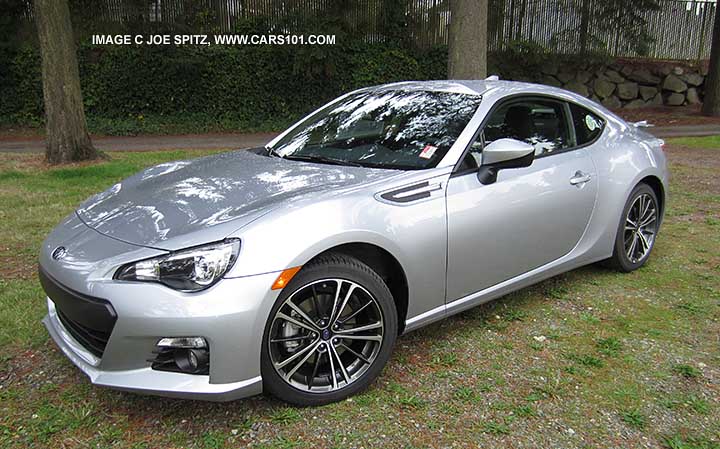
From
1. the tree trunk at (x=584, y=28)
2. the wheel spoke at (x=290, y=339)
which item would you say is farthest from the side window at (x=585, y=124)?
the tree trunk at (x=584, y=28)

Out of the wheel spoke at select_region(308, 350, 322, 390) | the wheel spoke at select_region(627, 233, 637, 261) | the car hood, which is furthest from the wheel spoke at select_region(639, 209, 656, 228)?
the wheel spoke at select_region(308, 350, 322, 390)

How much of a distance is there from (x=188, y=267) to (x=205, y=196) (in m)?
0.67

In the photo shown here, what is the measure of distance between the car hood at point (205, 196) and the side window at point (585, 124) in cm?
169

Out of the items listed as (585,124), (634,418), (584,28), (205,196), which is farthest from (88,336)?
(584,28)

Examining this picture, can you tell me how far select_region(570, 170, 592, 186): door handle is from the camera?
3.84 metres

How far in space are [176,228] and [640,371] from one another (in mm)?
2492

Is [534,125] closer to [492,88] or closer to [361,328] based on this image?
[492,88]

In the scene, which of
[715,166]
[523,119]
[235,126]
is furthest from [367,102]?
[235,126]

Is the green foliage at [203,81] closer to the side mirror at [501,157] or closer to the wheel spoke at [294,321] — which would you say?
the side mirror at [501,157]

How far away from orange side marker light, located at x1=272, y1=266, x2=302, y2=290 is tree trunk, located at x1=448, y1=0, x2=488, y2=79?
278 inches

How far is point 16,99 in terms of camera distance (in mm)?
16266

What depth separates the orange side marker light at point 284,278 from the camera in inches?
98.8

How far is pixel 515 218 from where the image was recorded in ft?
11.3

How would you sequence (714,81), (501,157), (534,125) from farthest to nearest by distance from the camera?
(714,81)
(534,125)
(501,157)
